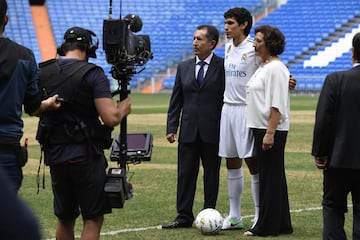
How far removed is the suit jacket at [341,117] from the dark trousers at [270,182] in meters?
1.72

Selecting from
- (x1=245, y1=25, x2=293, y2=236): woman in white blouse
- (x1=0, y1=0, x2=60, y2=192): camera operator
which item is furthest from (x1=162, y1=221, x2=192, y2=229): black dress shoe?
(x1=0, y1=0, x2=60, y2=192): camera operator

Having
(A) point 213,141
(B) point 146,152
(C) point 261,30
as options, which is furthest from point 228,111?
(B) point 146,152

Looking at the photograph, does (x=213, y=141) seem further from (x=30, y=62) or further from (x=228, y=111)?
(x=30, y=62)

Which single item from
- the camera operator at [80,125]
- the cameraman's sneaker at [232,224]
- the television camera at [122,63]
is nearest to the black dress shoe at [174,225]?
the cameraman's sneaker at [232,224]

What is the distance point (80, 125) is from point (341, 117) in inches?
76.3

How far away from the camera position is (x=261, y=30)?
25.4ft

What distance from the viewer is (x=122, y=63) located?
5699 millimetres

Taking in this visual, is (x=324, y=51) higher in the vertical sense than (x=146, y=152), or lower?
lower

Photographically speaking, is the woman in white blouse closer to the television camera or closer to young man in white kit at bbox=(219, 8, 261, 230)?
young man in white kit at bbox=(219, 8, 261, 230)

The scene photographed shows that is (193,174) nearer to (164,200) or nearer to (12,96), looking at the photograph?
(164,200)

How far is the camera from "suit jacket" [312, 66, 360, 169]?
5926 millimetres

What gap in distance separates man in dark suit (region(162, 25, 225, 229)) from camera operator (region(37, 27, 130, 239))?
2946 mm

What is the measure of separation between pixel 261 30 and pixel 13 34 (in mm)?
41462

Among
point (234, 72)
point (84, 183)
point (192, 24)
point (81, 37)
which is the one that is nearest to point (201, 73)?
point (234, 72)
